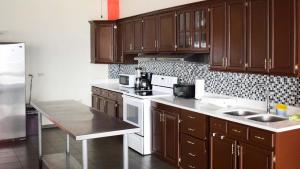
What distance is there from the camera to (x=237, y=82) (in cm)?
452

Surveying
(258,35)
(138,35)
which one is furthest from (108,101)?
(258,35)

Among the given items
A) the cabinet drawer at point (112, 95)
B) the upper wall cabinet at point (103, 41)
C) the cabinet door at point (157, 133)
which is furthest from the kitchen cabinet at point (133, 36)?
the cabinet door at point (157, 133)

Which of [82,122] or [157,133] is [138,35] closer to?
[157,133]

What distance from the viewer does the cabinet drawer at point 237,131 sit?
3.56 meters

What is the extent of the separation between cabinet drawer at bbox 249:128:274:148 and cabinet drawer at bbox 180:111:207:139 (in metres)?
0.76

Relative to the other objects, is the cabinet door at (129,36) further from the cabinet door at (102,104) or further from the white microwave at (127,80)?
the cabinet door at (102,104)

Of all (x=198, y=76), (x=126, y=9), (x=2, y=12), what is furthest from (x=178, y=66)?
(x=2, y=12)

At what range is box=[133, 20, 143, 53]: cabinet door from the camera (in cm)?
616

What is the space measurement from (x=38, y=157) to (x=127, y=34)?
2.70 m

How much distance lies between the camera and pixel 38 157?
541 centimetres

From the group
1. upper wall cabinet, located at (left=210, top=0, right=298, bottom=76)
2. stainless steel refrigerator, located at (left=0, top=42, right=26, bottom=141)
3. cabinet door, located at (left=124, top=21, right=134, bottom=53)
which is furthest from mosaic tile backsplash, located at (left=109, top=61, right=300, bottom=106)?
stainless steel refrigerator, located at (left=0, top=42, right=26, bottom=141)

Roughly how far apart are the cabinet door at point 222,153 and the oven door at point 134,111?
154 centimetres

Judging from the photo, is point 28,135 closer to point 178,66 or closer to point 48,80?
point 48,80

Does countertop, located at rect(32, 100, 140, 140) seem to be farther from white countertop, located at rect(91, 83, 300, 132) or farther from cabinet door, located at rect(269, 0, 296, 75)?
cabinet door, located at rect(269, 0, 296, 75)
